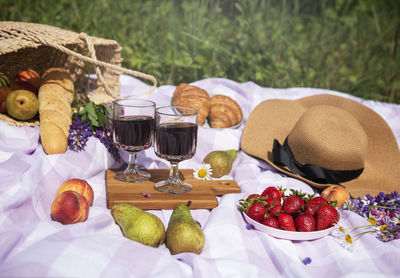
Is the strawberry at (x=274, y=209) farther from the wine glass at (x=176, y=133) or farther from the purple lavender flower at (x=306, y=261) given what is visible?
the wine glass at (x=176, y=133)

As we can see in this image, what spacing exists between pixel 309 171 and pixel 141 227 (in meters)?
1.28

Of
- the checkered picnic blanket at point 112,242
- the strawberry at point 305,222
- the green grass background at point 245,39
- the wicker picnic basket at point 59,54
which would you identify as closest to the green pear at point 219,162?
the checkered picnic blanket at point 112,242

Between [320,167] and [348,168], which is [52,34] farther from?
[348,168]

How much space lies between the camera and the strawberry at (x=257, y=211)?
5.92ft

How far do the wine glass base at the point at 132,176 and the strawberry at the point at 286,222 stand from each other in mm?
831

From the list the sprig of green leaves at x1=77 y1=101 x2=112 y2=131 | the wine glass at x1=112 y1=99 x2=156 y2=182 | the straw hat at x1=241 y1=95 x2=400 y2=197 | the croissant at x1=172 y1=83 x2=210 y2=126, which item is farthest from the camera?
the croissant at x1=172 y1=83 x2=210 y2=126

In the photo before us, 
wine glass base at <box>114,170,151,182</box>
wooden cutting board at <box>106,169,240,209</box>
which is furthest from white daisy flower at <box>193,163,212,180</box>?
wine glass base at <box>114,170,151,182</box>

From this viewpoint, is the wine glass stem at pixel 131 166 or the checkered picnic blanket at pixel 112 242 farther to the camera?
the wine glass stem at pixel 131 166

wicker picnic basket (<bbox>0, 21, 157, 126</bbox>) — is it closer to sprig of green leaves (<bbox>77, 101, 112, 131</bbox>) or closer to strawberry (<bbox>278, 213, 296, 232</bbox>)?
sprig of green leaves (<bbox>77, 101, 112, 131</bbox>)

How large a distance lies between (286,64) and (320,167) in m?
2.65

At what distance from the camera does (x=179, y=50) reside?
4.68m

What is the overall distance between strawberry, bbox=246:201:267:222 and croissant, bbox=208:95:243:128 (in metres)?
1.18

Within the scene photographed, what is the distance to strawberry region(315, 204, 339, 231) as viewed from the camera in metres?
1.76

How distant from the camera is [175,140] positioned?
1955 millimetres
